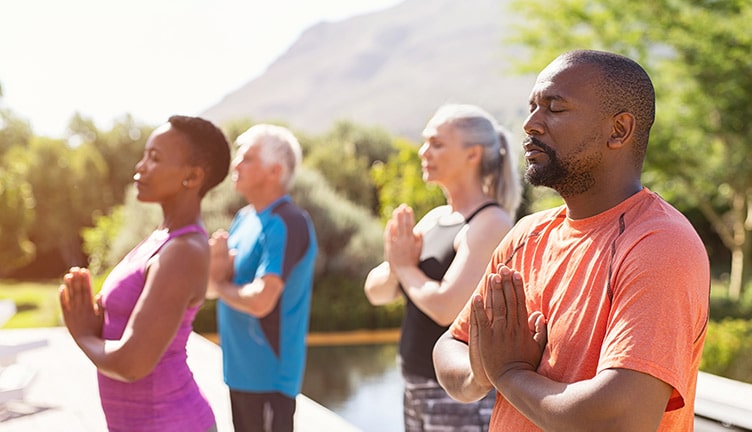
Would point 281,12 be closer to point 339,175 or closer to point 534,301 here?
point 339,175

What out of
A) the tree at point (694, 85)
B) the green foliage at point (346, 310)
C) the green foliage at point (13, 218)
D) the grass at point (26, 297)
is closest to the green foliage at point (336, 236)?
the green foliage at point (346, 310)

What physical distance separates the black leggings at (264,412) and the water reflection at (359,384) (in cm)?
468

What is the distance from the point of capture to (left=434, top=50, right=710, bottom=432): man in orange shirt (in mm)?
924

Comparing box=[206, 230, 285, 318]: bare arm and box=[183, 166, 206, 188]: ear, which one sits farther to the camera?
box=[206, 230, 285, 318]: bare arm

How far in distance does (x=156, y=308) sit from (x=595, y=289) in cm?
94

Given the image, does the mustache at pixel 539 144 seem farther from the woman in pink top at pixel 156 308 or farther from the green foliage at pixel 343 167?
the green foliage at pixel 343 167

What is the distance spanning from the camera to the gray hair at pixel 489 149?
2301mm

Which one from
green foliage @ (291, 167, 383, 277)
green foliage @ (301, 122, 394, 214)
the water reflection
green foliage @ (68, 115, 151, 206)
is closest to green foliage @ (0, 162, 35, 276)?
green foliage @ (68, 115, 151, 206)

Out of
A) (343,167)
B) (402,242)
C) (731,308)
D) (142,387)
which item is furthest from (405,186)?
(142,387)

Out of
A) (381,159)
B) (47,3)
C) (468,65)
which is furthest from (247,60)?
Result: (381,159)

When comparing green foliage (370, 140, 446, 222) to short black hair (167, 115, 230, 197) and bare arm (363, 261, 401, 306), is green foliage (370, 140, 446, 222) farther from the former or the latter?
short black hair (167, 115, 230, 197)

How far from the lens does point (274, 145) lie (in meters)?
2.93

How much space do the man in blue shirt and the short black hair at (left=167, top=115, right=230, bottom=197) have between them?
785mm

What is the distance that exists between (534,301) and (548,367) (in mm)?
103
